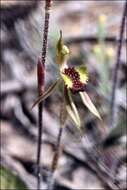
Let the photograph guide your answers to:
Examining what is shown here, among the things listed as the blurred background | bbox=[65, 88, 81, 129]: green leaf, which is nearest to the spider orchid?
bbox=[65, 88, 81, 129]: green leaf

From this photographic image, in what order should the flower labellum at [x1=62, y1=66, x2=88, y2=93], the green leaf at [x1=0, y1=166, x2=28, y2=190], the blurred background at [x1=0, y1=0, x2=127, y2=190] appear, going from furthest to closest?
the blurred background at [x1=0, y1=0, x2=127, y2=190] → the green leaf at [x1=0, y1=166, x2=28, y2=190] → the flower labellum at [x1=62, y1=66, x2=88, y2=93]

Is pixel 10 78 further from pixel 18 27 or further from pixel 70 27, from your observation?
pixel 70 27

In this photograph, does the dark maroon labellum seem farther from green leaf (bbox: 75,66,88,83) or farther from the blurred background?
the blurred background

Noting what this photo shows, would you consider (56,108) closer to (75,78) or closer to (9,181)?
(9,181)

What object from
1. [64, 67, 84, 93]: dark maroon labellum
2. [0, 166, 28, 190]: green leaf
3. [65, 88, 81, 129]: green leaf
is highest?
[64, 67, 84, 93]: dark maroon labellum

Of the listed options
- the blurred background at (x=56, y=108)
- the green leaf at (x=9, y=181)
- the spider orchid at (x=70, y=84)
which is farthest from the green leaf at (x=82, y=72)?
the green leaf at (x=9, y=181)

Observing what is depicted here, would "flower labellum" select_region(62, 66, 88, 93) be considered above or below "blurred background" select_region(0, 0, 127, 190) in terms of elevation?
above

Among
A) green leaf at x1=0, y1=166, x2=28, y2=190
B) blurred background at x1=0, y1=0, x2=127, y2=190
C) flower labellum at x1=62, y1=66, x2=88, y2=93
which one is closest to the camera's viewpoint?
flower labellum at x1=62, y1=66, x2=88, y2=93
